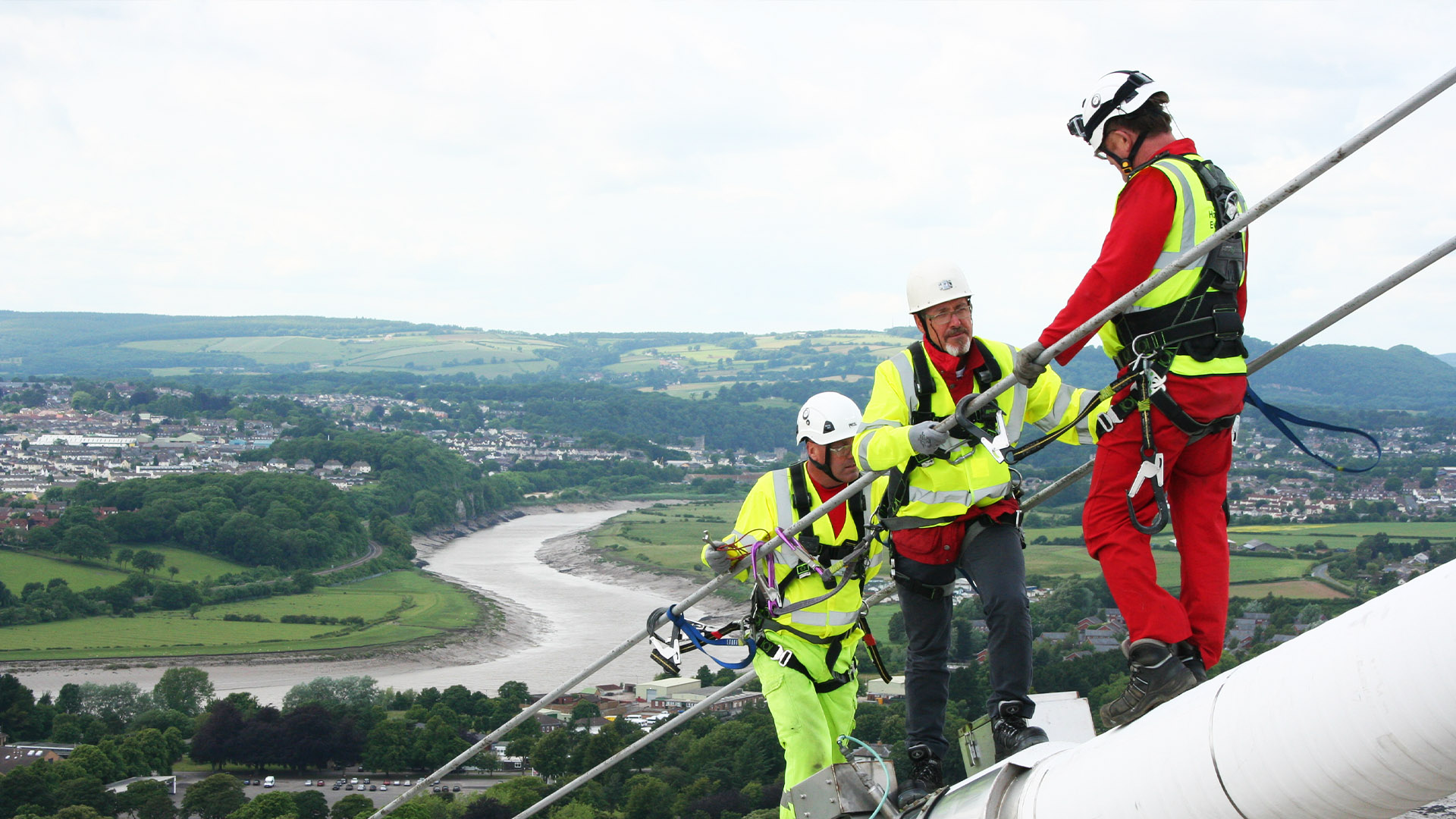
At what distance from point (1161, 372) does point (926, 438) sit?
2.90 feet

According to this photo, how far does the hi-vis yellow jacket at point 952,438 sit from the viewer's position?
15.0 feet

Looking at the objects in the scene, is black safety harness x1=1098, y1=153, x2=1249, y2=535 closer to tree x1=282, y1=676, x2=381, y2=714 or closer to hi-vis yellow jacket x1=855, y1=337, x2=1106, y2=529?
hi-vis yellow jacket x1=855, y1=337, x2=1106, y2=529

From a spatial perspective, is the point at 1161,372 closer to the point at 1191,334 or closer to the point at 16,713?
the point at 1191,334

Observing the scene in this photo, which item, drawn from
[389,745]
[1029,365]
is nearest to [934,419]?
[1029,365]

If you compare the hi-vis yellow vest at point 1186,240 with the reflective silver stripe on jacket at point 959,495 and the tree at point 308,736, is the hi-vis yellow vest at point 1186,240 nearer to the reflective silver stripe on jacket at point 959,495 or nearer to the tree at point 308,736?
the reflective silver stripe on jacket at point 959,495

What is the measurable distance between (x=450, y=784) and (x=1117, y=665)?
2389cm

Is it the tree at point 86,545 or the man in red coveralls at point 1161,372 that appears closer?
the man in red coveralls at point 1161,372

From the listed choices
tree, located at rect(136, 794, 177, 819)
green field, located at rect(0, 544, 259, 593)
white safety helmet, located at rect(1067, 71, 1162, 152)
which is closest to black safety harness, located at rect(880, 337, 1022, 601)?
white safety helmet, located at rect(1067, 71, 1162, 152)

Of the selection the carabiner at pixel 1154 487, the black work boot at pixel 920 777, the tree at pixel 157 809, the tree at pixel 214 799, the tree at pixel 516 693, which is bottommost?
the tree at pixel 157 809

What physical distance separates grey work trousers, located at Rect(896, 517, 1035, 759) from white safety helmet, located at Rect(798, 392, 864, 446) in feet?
2.62

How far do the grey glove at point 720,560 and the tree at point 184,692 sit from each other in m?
49.1

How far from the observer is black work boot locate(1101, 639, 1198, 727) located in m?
3.68

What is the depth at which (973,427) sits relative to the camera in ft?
14.5

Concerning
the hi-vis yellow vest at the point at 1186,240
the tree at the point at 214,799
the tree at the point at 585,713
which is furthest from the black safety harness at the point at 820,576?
the tree at the point at 585,713
